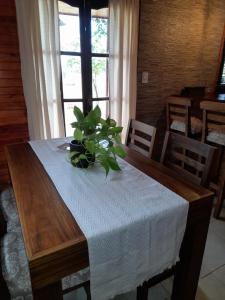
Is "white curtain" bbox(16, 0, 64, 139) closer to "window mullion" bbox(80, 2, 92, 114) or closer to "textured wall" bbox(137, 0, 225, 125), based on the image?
"window mullion" bbox(80, 2, 92, 114)

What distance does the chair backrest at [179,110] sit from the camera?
2.40 m

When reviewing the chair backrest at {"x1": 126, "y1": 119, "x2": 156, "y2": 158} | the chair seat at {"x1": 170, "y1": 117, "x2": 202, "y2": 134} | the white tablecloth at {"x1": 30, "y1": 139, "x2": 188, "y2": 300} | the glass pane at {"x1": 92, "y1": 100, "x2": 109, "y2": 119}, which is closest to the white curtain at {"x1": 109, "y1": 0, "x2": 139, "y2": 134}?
the glass pane at {"x1": 92, "y1": 100, "x2": 109, "y2": 119}

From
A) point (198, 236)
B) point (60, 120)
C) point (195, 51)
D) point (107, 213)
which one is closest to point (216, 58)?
point (195, 51)

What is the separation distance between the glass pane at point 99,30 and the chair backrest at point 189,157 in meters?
1.65

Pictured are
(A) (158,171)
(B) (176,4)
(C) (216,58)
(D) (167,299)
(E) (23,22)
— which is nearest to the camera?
(A) (158,171)

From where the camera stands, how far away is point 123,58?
2643 millimetres

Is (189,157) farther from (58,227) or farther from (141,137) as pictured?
(58,227)

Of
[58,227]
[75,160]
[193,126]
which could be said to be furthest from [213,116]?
[58,227]

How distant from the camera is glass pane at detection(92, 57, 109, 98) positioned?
2.64 meters

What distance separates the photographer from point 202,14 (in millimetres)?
3068

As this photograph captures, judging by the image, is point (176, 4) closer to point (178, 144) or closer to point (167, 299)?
point (178, 144)

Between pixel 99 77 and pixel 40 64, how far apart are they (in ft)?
2.44

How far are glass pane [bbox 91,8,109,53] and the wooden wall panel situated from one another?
0.89 m

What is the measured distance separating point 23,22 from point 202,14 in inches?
95.6
